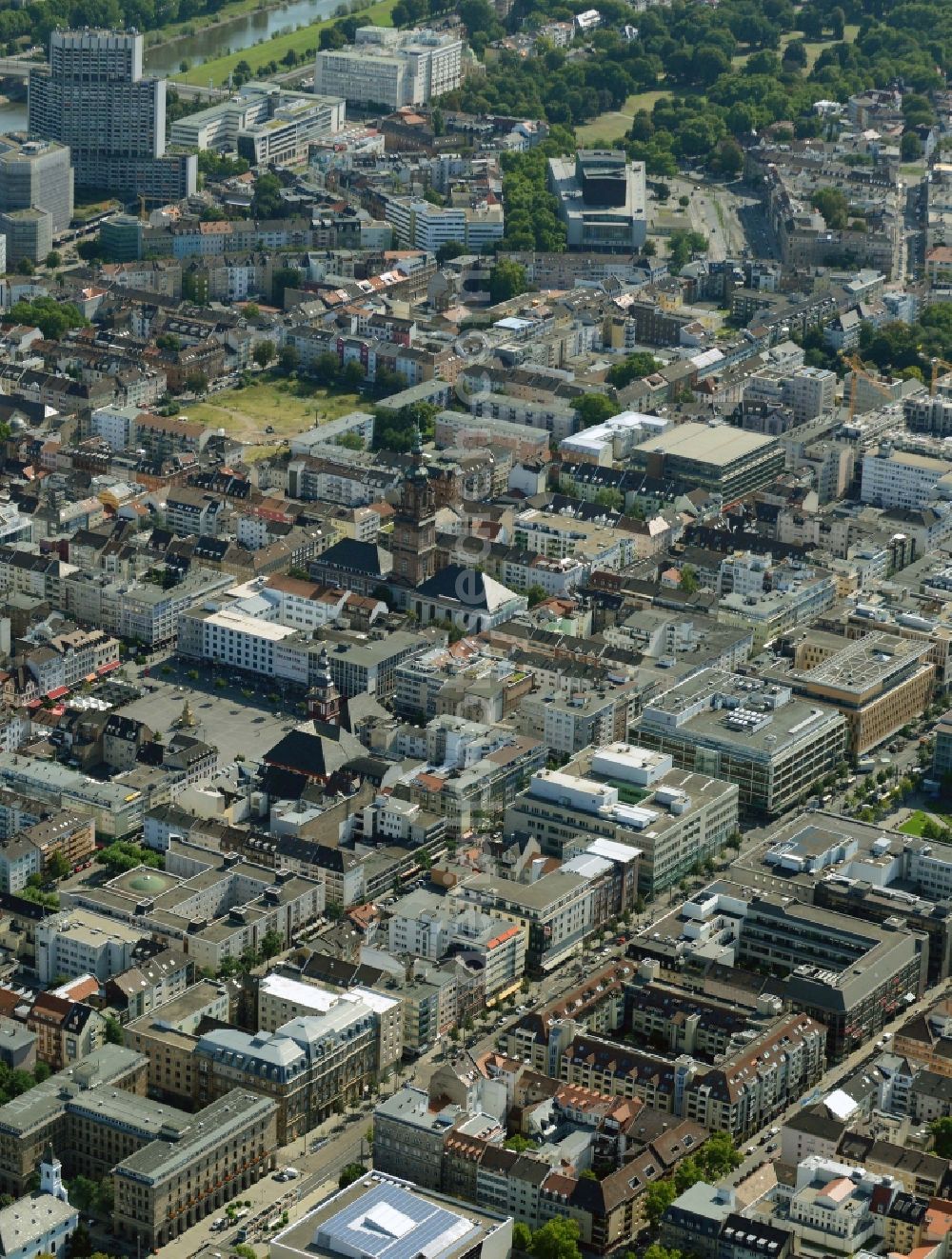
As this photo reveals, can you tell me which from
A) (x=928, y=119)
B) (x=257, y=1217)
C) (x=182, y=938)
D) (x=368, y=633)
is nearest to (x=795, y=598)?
(x=368, y=633)

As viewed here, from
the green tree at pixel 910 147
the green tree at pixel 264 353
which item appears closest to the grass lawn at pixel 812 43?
the green tree at pixel 910 147

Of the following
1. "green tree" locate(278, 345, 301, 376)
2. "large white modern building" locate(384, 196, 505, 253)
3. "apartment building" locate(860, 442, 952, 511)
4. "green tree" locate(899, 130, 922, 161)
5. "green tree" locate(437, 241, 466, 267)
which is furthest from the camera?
"green tree" locate(899, 130, 922, 161)

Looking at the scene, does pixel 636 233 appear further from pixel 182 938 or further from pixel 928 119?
pixel 182 938

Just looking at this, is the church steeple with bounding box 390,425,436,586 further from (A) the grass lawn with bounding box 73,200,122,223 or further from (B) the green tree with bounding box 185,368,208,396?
(A) the grass lawn with bounding box 73,200,122,223

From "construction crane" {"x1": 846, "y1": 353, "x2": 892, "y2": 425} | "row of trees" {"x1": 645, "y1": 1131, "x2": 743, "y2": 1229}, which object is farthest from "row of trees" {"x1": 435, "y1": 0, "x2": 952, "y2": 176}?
"row of trees" {"x1": 645, "y1": 1131, "x2": 743, "y2": 1229}

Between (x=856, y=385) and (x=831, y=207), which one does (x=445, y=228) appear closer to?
(x=831, y=207)

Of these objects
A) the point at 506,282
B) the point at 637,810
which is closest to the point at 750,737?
the point at 637,810
